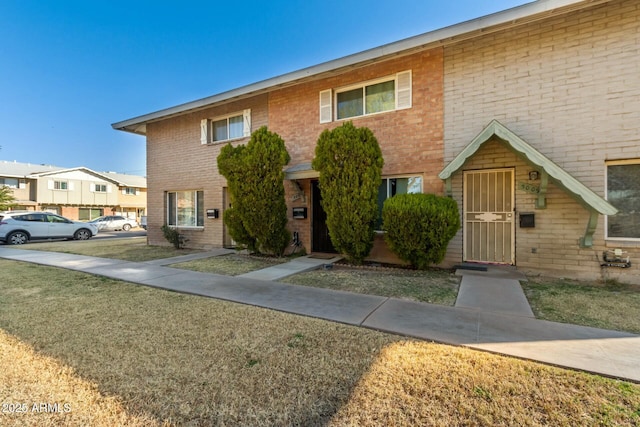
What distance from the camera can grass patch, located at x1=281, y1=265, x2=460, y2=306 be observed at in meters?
5.12

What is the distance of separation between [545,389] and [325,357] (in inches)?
73.8

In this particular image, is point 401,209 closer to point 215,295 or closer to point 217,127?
point 215,295

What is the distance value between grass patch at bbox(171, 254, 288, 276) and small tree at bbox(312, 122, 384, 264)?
7.36 feet

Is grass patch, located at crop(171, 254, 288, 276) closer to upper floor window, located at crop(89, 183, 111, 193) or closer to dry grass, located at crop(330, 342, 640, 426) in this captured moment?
dry grass, located at crop(330, 342, 640, 426)

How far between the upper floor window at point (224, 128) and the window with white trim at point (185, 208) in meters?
2.27

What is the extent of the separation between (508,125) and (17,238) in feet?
69.5

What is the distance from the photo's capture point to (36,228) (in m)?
15.2

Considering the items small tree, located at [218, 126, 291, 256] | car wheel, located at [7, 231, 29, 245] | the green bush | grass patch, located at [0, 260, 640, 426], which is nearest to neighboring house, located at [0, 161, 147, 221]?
car wheel, located at [7, 231, 29, 245]

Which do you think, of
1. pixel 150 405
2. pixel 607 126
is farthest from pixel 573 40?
pixel 150 405

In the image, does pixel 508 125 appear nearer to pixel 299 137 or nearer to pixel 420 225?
pixel 420 225

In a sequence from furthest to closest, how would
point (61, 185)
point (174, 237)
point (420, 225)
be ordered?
1. point (61, 185)
2. point (174, 237)
3. point (420, 225)

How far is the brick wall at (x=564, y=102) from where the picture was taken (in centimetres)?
586

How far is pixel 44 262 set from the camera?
8531 millimetres

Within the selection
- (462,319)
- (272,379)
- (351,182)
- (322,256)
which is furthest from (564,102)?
(272,379)
